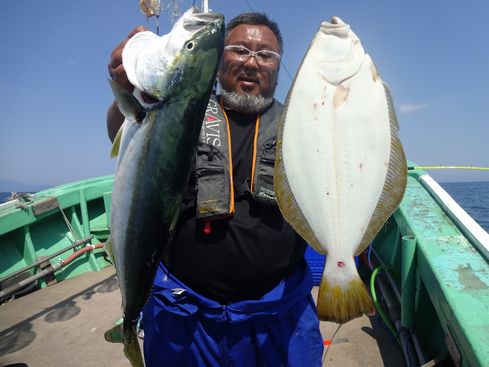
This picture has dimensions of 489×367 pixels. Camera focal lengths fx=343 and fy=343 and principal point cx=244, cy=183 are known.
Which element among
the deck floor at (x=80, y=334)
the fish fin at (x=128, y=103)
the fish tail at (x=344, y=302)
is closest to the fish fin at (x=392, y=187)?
the fish tail at (x=344, y=302)

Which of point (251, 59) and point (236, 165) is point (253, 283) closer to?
point (236, 165)

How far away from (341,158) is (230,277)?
3.10ft

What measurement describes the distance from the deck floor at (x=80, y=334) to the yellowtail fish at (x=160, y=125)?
2413 mm

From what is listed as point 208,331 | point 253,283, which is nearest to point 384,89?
point 253,283

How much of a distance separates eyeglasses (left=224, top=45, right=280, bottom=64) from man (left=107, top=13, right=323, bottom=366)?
1.64ft

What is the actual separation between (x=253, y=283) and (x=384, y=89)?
122 cm

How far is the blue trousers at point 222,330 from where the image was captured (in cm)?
192

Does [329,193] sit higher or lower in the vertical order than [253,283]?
higher

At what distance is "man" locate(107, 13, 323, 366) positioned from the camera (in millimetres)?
1931

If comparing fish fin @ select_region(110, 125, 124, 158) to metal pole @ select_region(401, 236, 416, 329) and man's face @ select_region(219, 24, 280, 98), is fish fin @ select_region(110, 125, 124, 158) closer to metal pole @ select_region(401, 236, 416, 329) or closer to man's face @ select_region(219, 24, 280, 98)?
man's face @ select_region(219, 24, 280, 98)

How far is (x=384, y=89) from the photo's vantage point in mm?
1449

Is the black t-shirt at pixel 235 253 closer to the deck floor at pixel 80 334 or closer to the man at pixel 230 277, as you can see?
the man at pixel 230 277

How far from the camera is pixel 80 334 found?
387 centimetres

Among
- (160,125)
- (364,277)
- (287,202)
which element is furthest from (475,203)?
(160,125)
